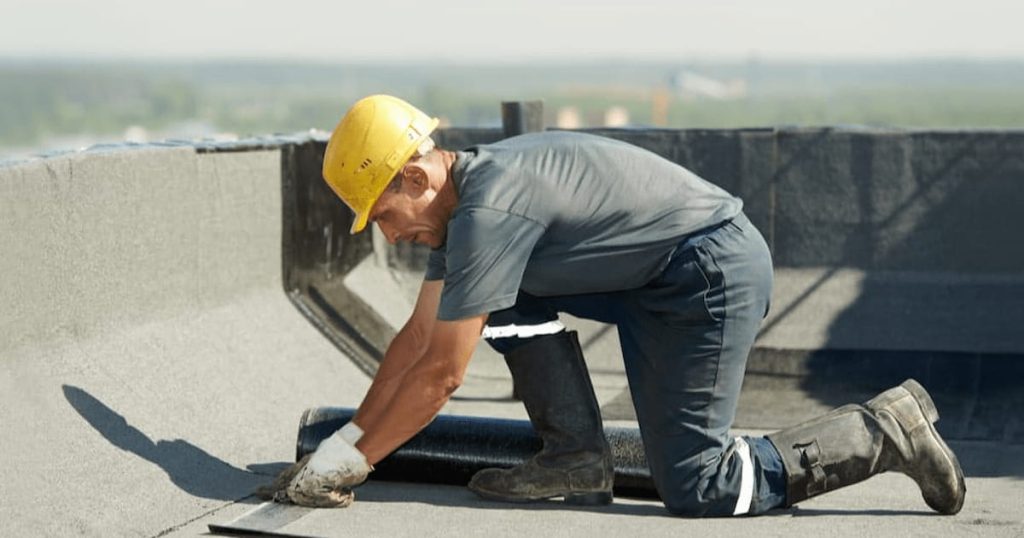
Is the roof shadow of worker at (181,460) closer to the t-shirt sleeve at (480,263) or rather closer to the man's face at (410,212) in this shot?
the man's face at (410,212)

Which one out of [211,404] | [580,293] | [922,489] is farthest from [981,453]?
[211,404]

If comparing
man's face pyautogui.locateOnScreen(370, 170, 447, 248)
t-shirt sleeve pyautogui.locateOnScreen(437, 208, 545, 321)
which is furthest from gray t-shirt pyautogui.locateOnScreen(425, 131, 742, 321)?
man's face pyautogui.locateOnScreen(370, 170, 447, 248)

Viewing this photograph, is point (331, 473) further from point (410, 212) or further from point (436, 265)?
point (410, 212)

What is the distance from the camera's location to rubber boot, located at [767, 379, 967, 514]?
482cm

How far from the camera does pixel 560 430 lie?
507cm

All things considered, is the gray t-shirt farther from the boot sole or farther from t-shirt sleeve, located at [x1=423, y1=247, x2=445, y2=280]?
the boot sole

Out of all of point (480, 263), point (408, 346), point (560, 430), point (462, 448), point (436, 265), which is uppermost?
point (480, 263)

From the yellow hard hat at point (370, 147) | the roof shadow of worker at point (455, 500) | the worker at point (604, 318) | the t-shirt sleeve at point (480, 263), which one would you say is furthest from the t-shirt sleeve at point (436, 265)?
the roof shadow of worker at point (455, 500)

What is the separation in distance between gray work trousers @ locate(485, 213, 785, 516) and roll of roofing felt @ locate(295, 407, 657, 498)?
307mm

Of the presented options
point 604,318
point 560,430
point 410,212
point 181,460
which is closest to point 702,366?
point 604,318

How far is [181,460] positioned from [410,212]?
1520mm

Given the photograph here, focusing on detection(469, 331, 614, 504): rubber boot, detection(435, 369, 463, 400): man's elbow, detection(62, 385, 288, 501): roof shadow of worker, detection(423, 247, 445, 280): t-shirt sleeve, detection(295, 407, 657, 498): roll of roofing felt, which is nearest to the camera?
detection(435, 369, 463, 400): man's elbow

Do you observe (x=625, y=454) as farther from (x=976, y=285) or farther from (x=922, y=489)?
(x=976, y=285)

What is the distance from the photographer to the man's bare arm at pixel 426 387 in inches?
175
